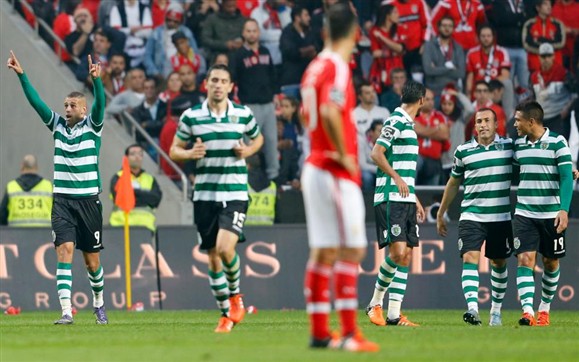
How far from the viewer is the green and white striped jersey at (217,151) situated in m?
13.5

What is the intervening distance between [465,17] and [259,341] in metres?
14.3

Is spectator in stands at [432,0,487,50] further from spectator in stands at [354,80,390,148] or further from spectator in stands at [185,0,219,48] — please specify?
spectator in stands at [185,0,219,48]

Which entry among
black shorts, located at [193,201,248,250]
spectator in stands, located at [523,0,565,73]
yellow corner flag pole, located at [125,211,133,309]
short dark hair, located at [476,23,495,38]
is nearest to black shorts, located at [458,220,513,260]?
black shorts, located at [193,201,248,250]

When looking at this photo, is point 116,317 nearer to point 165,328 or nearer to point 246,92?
point 165,328

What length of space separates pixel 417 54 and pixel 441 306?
5.74m

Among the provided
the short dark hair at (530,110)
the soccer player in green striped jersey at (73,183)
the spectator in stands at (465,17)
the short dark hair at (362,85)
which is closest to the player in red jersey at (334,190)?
the short dark hair at (530,110)

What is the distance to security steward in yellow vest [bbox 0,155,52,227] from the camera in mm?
21531

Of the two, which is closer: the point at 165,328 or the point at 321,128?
the point at 321,128

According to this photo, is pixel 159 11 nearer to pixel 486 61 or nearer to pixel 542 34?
pixel 486 61

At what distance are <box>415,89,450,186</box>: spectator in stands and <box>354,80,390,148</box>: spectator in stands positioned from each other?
0.69 meters

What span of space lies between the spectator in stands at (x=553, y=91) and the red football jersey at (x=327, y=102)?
46.3ft

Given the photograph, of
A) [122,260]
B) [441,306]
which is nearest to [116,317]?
[122,260]

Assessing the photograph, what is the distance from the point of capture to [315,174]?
33.8ft

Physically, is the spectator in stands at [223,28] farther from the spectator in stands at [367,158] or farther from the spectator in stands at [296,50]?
the spectator in stands at [367,158]
